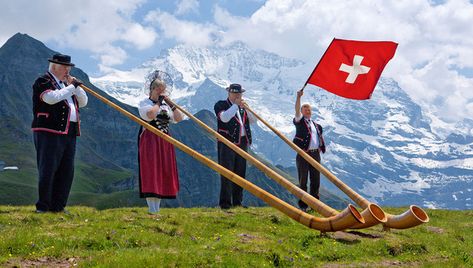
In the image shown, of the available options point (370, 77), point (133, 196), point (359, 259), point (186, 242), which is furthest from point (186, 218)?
point (133, 196)

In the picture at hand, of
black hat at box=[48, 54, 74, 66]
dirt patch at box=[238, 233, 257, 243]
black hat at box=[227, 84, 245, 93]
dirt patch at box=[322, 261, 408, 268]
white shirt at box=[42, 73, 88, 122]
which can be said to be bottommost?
dirt patch at box=[322, 261, 408, 268]

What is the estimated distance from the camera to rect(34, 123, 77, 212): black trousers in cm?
1320

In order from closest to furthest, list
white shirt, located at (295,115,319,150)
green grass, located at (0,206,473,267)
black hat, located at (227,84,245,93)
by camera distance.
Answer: green grass, located at (0,206,473,267) → black hat, located at (227,84,245,93) → white shirt, located at (295,115,319,150)

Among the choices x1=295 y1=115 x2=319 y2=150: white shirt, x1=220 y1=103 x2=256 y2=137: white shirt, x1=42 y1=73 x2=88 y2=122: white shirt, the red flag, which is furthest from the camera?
x1=295 y1=115 x2=319 y2=150: white shirt

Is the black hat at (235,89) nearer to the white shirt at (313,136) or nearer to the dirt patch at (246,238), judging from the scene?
the white shirt at (313,136)

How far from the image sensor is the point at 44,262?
922 cm

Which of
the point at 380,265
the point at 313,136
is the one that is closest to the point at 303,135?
the point at 313,136

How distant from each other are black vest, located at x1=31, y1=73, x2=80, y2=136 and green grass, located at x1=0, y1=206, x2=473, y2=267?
214cm

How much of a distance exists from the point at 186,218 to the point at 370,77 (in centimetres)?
659

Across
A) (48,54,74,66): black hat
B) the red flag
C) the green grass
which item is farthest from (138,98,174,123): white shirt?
the red flag

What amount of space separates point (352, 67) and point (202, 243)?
24.0 ft

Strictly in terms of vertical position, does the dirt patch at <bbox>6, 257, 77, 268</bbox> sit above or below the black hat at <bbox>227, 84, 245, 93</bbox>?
below

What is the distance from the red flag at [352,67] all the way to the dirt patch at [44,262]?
881 cm

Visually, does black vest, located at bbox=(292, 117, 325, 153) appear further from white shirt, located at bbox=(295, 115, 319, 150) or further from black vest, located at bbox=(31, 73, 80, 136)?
black vest, located at bbox=(31, 73, 80, 136)
